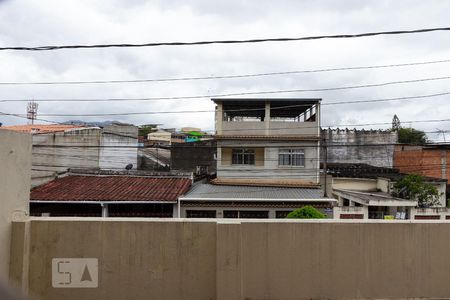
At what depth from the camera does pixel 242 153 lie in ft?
71.5

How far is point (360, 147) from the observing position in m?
38.0

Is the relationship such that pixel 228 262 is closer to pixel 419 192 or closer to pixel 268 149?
pixel 268 149

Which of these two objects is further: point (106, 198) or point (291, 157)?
point (291, 157)

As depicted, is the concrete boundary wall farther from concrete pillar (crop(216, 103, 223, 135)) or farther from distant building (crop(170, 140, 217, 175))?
distant building (crop(170, 140, 217, 175))

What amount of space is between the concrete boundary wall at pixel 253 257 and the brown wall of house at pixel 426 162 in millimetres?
31717

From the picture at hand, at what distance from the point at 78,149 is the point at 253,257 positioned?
2237 centimetres

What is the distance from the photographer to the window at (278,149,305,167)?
2156cm

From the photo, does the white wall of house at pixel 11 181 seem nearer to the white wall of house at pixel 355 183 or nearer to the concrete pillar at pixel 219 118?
the concrete pillar at pixel 219 118

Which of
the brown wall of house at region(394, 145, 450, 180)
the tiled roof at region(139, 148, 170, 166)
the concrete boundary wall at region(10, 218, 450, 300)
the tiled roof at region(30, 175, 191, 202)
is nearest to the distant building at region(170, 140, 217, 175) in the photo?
the tiled roof at region(139, 148, 170, 166)

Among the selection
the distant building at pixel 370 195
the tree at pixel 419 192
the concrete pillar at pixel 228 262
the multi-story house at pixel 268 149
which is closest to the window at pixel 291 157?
the multi-story house at pixel 268 149

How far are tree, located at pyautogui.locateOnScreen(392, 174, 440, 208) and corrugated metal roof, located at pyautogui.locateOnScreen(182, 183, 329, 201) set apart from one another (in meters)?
4.80

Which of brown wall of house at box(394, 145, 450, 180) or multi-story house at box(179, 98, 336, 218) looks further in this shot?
brown wall of house at box(394, 145, 450, 180)

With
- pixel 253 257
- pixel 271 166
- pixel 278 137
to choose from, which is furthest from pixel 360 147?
pixel 253 257

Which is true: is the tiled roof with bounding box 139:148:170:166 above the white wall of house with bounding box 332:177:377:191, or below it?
above
